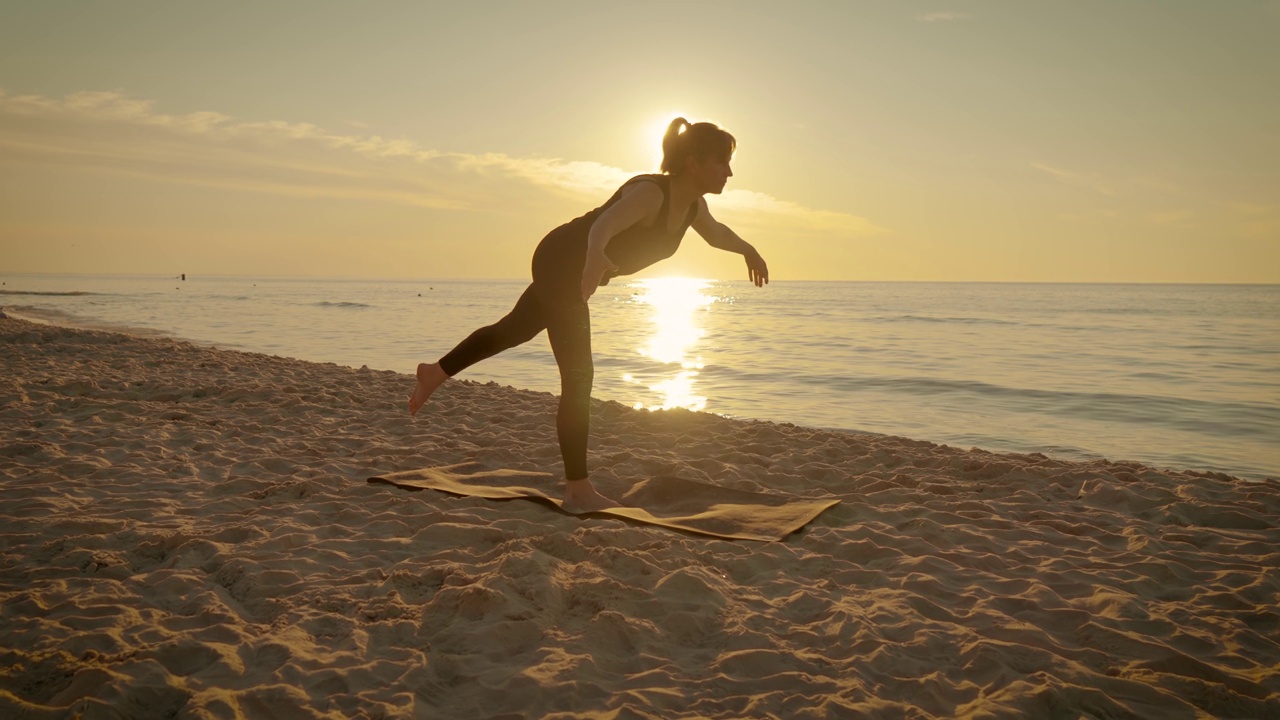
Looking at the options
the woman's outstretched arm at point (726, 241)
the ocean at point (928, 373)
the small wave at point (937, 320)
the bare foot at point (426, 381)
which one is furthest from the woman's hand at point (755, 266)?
the small wave at point (937, 320)

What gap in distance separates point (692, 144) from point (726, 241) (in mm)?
776

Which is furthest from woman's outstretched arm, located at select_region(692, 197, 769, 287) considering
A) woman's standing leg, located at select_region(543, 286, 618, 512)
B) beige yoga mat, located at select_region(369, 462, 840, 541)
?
beige yoga mat, located at select_region(369, 462, 840, 541)

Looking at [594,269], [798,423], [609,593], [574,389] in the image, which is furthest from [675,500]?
[798,423]

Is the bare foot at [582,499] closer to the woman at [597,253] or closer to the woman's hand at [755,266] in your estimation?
the woman at [597,253]

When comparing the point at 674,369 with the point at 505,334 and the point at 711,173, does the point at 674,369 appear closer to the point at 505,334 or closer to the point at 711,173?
the point at 505,334

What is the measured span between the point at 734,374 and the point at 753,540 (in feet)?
36.9

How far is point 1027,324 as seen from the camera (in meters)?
33.0

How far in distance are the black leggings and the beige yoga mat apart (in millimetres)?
390

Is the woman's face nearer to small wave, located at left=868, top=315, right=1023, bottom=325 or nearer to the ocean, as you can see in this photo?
the ocean

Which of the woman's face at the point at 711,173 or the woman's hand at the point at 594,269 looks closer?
the woman's hand at the point at 594,269

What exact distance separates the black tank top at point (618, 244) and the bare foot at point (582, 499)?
1.14 meters

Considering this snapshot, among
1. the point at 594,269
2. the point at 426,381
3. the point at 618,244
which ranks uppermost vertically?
the point at 618,244

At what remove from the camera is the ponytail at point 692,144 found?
3.87m

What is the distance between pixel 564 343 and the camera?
13.6 feet
